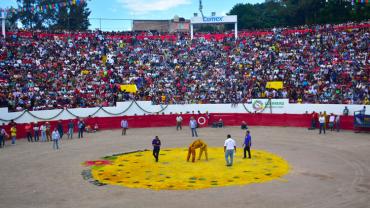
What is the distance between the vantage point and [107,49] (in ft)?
167

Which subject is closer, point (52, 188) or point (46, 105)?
point (52, 188)

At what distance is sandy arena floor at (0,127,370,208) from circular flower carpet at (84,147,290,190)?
740 mm

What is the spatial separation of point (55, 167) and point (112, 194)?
670cm

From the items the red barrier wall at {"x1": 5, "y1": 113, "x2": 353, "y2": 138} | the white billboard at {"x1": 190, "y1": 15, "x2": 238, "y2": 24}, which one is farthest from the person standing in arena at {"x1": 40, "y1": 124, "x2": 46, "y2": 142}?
the white billboard at {"x1": 190, "y1": 15, "x2": 238, "y2": 24}

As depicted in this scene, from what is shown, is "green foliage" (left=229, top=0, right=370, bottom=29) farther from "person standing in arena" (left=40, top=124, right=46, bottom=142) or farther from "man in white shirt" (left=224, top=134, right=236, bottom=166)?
"man in white shirt" (left=224, top=134, right=236, bottom=166)

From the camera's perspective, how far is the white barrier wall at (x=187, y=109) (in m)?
36.6

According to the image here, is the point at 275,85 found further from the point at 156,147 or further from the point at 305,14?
the point at 305,14

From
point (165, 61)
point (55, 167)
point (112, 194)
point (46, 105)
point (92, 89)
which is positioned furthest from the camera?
point (165, 61)

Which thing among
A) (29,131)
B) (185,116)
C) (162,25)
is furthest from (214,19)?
(162,25)

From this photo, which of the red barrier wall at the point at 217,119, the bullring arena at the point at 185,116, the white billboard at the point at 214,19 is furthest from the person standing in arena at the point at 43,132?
the white billboard at the point at 214,19

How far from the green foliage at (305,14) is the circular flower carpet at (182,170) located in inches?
1886

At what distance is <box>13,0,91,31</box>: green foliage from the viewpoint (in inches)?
3600

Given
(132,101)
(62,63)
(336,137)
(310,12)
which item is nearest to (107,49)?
(62,63)

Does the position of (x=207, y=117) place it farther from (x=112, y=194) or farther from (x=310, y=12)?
(x=310, y=12)
